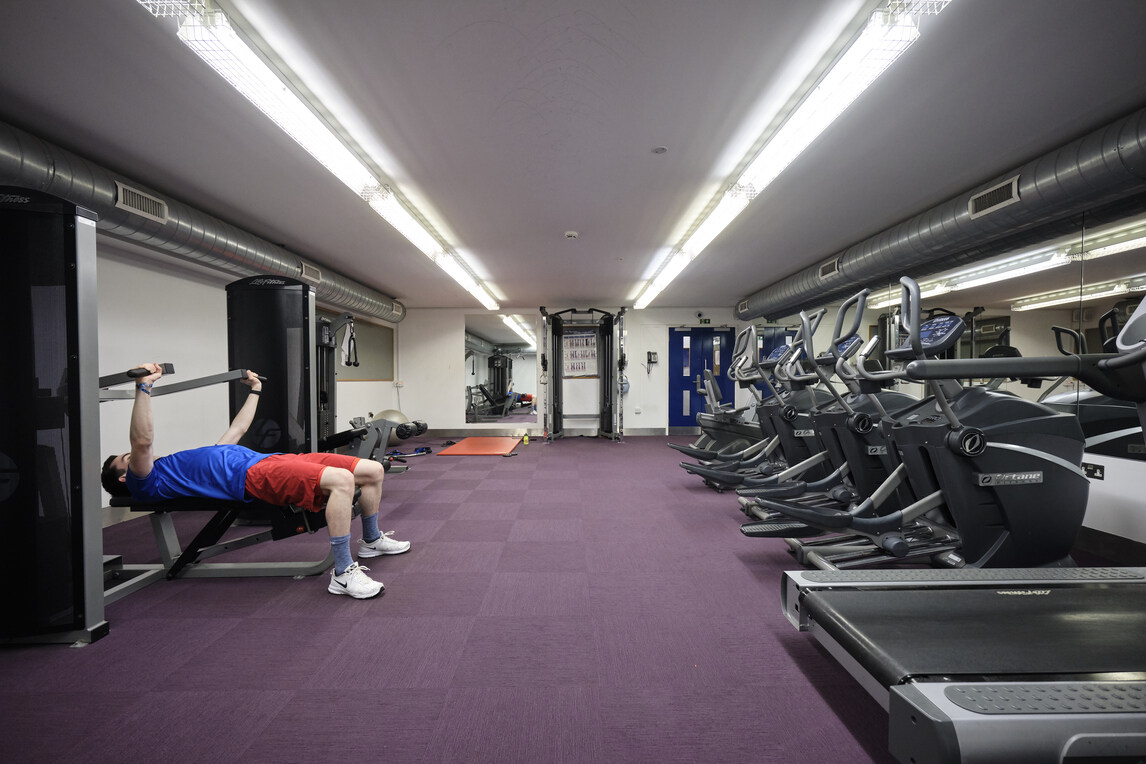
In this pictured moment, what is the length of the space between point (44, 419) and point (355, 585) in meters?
1.63

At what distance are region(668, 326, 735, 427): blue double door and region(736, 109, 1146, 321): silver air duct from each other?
3.97m

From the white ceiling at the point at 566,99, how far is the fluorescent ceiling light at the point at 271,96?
14 cm

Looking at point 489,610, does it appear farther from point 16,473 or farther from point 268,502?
point 16,473

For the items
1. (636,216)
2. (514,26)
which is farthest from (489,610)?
(636,216)

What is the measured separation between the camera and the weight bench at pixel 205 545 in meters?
2.48

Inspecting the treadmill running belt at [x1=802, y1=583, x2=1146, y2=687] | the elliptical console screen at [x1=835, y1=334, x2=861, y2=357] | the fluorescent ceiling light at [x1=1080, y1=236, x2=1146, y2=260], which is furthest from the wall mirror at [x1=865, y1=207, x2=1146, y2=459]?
the treadmill running belt at [x1=802, y1=583, x2=1146, y2=687]

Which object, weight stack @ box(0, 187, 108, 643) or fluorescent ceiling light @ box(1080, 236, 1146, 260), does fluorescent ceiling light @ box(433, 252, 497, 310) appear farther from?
fluorescent ceiling light @ box(1080, 236, 1146, 260)

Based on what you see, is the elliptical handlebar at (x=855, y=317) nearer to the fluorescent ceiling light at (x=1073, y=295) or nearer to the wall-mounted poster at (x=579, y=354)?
the fluorescent ceiling light at (x=1073, y=295)

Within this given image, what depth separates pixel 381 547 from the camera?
9.79ft

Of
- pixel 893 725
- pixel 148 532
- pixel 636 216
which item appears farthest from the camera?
pixel 636 216

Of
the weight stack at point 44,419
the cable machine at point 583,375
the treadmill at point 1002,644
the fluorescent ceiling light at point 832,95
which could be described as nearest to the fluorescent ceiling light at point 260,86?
the weight stack at point 44,419

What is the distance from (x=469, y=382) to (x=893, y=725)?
48.4 feet

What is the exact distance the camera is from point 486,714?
1.56 m

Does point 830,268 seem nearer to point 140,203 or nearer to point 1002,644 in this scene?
point 1002,644
